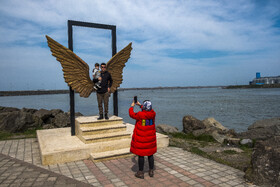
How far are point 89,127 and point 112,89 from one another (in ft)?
6.12

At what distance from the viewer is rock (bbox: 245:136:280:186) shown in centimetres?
407

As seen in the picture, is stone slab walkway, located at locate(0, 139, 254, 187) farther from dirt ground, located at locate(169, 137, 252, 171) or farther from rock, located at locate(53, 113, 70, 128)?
rock, located at locate(53, 113, 70, 128)

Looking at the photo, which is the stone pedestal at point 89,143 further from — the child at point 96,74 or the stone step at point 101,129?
the child at point 96,74

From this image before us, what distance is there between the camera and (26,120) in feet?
35.2

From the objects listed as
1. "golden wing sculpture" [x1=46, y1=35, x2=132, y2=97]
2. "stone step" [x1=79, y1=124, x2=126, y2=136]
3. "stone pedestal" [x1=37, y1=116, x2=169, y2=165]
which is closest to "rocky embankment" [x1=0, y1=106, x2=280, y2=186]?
"stone pedestal" [x1=37, y1=116, x2=169, y2=165]

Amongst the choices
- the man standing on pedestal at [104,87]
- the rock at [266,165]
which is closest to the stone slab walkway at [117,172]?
the rock at [266,165]

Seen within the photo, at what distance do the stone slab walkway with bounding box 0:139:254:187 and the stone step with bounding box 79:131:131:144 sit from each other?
790 mm

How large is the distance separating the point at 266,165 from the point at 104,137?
4335mm

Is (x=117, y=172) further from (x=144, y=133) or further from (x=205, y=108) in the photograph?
(x=205, y=108)

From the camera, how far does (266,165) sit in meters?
4.21

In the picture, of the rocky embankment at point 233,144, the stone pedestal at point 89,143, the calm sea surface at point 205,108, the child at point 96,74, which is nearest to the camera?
the rocky embankment at point 233,144

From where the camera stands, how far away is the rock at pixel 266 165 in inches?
160

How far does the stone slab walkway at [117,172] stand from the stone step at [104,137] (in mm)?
790

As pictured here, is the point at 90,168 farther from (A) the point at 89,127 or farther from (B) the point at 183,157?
(B) the point at 183,157
